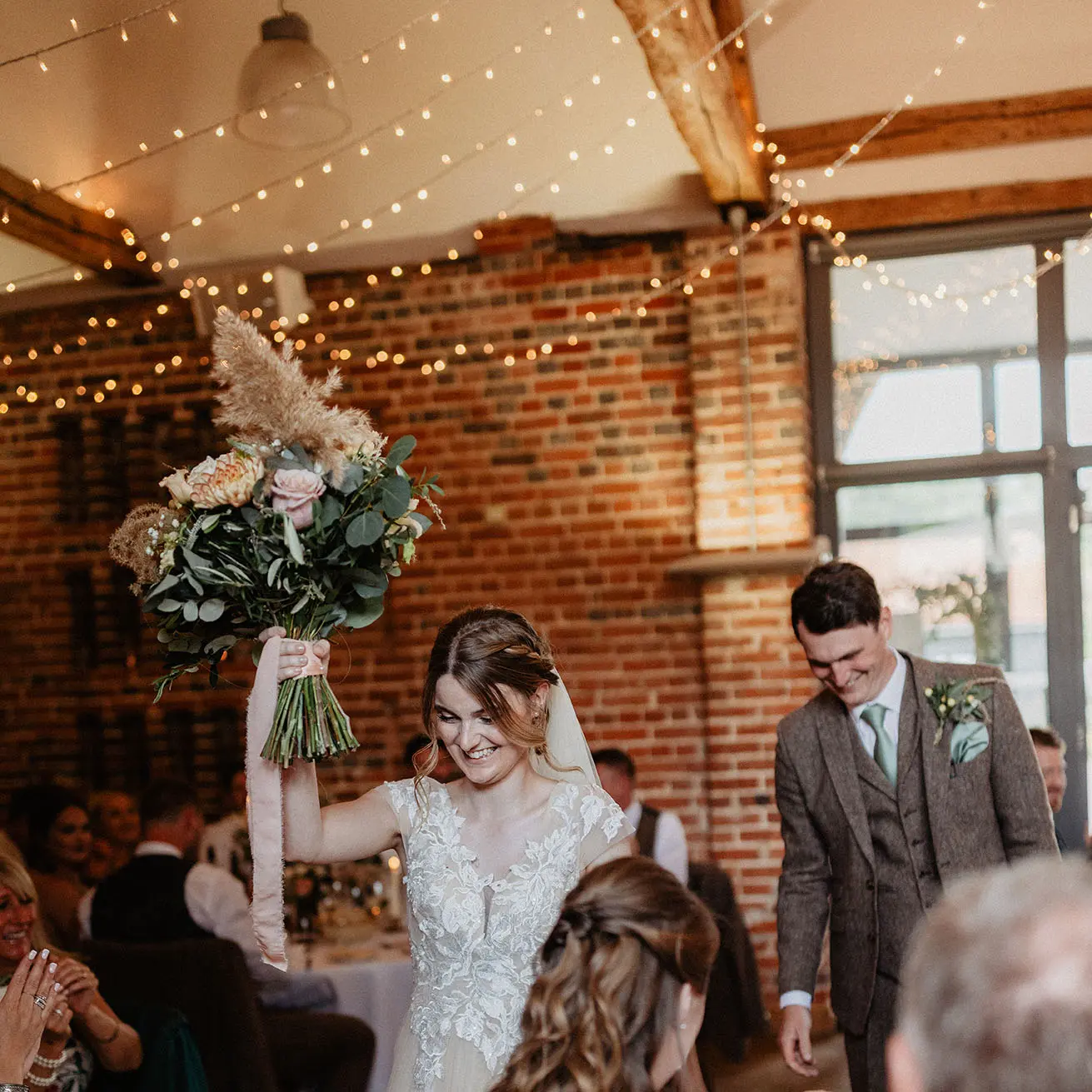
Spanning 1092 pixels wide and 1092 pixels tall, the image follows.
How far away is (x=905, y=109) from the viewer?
551 cm

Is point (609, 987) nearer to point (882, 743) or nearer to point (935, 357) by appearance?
point (882, 743)

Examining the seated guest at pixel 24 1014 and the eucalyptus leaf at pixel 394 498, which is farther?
the seated guest at pixel 24 1014

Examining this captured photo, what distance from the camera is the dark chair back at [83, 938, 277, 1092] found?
387cm

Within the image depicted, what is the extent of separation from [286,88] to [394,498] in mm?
2417

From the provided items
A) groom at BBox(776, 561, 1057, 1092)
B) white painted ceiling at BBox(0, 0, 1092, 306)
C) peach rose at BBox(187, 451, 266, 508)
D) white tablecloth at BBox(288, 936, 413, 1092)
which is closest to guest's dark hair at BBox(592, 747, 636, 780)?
white tablecloth at BBox(288, 936, 413, 1092)

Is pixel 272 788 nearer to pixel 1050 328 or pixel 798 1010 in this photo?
pixel 798 1010

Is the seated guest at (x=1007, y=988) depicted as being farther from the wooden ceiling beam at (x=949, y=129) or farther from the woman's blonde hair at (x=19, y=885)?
the wooden ceiling beam at (x=949, y=129)

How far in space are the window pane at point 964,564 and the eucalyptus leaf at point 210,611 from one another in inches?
165

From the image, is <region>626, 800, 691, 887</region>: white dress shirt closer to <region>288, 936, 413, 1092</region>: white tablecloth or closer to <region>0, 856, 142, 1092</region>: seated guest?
<region>288, 936, 413, 1092</region>: white tablecloth

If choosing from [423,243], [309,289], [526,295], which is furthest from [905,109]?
[309,289]

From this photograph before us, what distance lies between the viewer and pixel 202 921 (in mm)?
4305

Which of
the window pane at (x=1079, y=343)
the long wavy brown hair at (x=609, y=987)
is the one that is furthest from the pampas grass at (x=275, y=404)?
the window pane at (x=1079, y=343)

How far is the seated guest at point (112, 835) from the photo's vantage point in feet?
18.3

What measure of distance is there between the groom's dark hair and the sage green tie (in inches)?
8.7
